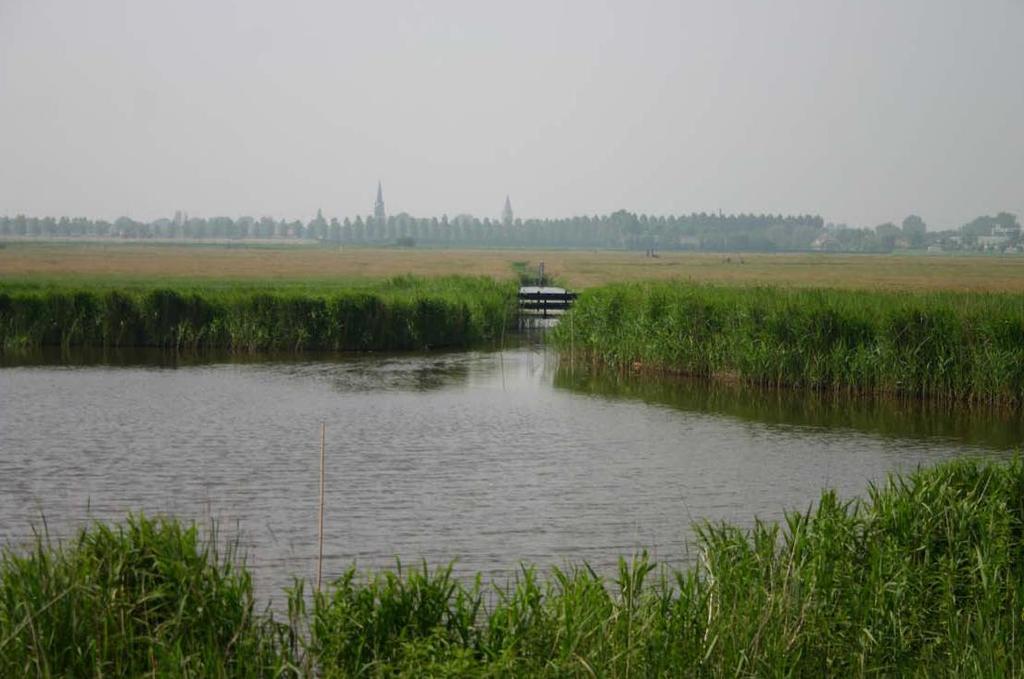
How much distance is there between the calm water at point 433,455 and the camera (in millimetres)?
14828

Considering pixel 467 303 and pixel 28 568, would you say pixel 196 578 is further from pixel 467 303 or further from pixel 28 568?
pixel 467 303

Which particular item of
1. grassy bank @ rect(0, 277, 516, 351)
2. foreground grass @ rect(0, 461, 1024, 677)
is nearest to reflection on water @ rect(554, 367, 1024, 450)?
grassy bank @ rect(0, 277, 516, 351)

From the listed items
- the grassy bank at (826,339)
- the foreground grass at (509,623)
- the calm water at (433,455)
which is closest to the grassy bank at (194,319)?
the calm water at (433,455)

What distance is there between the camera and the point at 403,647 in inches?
319

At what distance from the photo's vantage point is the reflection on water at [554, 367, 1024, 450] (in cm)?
2381

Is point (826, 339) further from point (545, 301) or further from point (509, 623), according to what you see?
point (545, 301)

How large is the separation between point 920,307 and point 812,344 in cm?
263

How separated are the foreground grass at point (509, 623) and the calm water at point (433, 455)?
8.71 ft

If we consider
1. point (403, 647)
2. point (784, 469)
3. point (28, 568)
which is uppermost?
point (28, 568)

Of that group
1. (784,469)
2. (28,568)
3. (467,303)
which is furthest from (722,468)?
(467,303)

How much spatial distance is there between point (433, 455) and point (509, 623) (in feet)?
40.5

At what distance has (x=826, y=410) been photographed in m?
26.7

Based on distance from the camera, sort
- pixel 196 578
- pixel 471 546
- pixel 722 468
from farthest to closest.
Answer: pixel 722 468
pixel 471 546
pixel 196 578

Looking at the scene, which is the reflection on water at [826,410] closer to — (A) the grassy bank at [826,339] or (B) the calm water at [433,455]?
(B) the calm water at [433,455]
